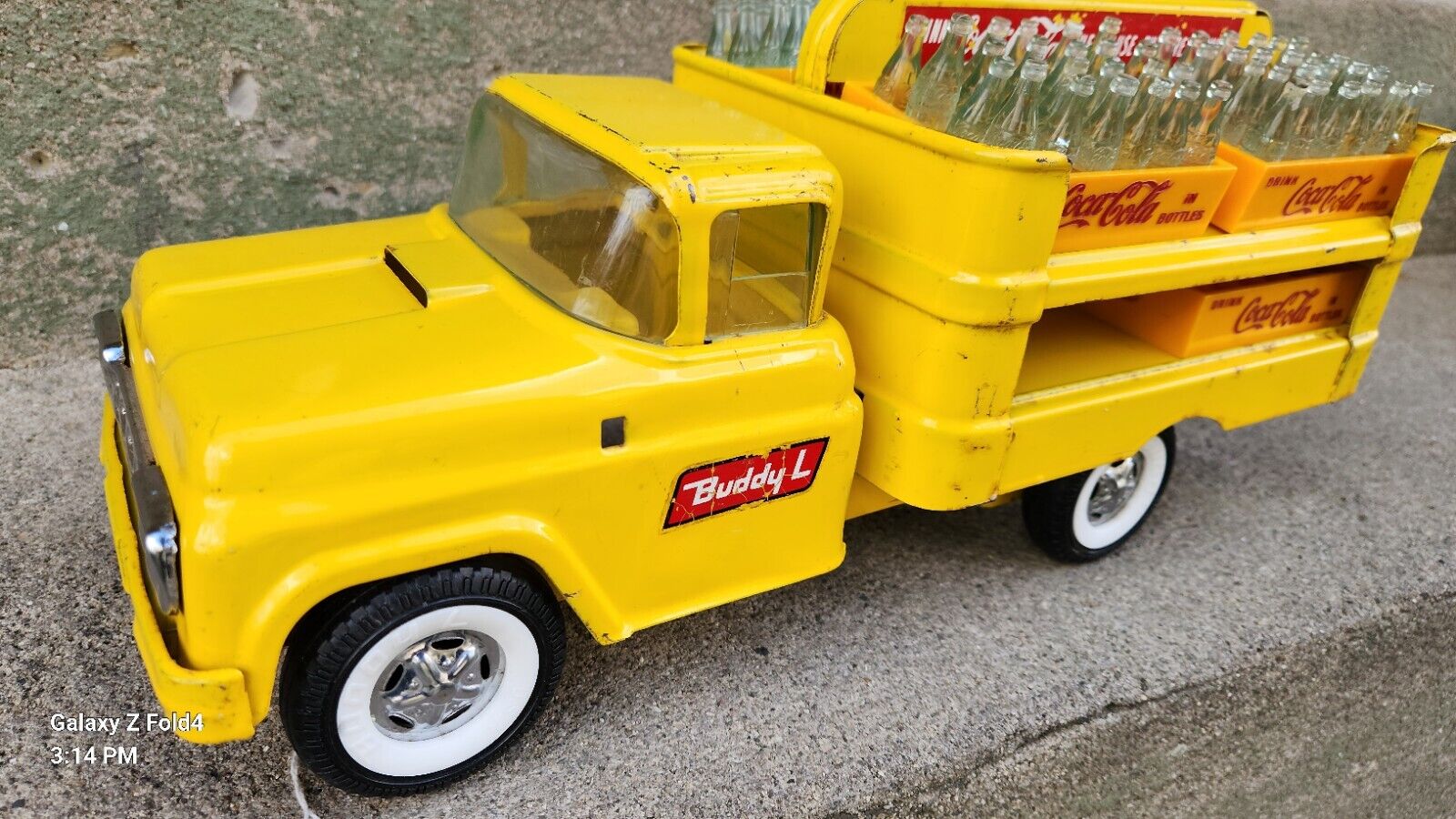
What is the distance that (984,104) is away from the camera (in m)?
2.57

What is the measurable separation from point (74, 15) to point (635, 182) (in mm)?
2256

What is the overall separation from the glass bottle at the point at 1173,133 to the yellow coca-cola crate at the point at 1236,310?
1.35ft

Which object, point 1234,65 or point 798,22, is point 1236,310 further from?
point 798,22

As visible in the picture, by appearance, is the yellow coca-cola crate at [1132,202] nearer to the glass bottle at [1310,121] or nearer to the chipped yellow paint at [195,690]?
the glass bottle at [1310,121]

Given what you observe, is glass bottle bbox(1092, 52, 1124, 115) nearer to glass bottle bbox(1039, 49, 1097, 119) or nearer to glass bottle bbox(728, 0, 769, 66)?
glass bottle bbox(1039, 49, 1097, 119)

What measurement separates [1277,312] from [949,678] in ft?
5.13

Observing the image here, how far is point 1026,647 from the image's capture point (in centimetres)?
283

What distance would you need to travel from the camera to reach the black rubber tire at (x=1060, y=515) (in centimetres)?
300

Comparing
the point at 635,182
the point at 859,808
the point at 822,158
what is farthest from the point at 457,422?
the point at 859,808

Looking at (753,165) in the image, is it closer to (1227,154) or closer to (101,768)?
(1227,154)

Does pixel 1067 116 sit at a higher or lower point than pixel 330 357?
higher

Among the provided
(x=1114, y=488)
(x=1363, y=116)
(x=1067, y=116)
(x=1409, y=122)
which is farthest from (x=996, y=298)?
(x=1409, y=122)

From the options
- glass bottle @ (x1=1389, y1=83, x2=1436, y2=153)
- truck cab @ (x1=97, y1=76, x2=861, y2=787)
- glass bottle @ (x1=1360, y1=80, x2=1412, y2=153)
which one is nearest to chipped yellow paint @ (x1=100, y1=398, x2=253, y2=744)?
truck cab @ (x1=97, y1=76, x2=861, y2=787)

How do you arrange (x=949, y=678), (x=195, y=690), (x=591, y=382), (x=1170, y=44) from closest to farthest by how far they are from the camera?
(x=195, y=690)
(x=591, y=382)
(x=949, y=678)
(x=1170, y=44)
